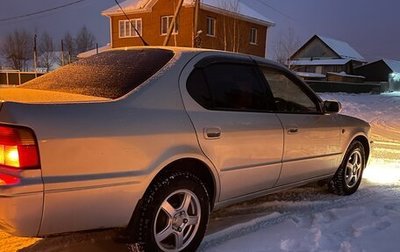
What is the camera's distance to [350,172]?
18.3 feet

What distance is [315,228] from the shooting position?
409cm

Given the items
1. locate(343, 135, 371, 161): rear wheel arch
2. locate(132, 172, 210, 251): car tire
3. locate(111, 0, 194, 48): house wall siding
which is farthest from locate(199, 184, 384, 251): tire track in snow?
locate(111, 0, 194, 48): house wall siding

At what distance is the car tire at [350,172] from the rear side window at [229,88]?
176 cm

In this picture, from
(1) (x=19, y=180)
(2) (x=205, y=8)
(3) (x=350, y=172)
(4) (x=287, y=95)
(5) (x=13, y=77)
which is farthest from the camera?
(5) (x=13, y=77)

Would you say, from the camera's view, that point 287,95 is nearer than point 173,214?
No

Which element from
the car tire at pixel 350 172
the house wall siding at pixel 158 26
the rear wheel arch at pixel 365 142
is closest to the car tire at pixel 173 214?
the car tire at pixel 350 172

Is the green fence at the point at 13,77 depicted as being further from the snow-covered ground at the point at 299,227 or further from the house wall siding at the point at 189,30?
the snow-covered ground at the point at 299,227

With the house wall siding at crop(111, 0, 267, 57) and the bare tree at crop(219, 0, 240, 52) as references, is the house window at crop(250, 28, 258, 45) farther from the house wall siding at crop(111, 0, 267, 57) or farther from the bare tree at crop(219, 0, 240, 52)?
the bare tree at crop(219, 0, 240, 52)

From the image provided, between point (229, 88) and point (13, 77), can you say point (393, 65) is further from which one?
point (229, 88)

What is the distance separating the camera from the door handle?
3475 mm

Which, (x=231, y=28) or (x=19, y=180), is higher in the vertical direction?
(x=231, y=28)

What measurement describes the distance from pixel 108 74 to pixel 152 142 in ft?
2.77

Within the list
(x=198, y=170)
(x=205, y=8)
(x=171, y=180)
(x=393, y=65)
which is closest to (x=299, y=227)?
(x=198, y=170)

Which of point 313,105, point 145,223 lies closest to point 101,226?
point 145,223
